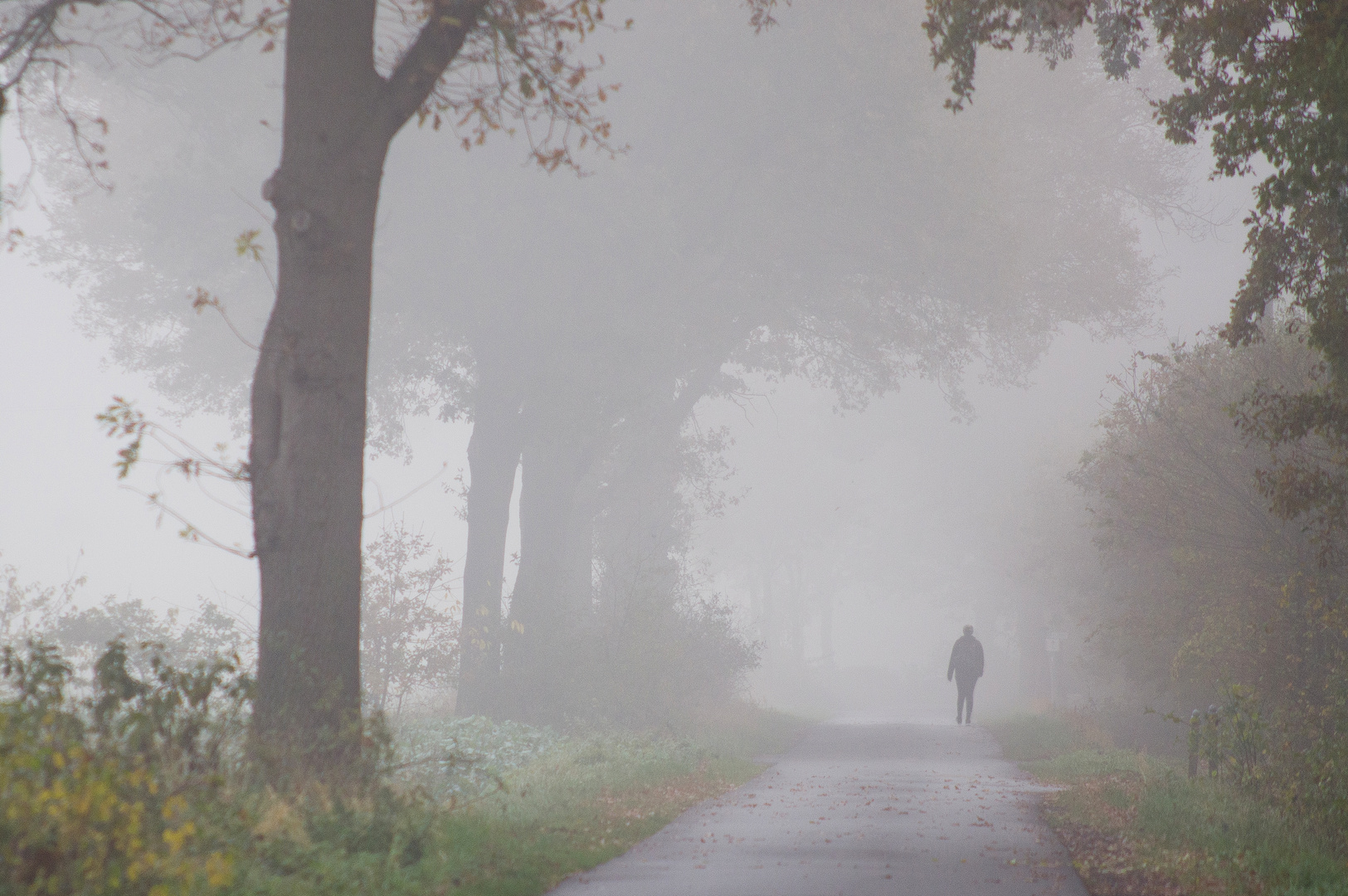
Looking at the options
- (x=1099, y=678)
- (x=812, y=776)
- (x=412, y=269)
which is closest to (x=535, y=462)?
(x=412, y=269)

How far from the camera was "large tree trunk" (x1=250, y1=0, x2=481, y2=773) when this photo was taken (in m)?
7.34

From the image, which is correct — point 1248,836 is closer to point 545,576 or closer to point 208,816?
point 208,816

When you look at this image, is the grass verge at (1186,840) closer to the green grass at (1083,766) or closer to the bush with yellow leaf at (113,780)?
the green grass at (1083,766)

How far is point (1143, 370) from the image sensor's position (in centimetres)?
1750

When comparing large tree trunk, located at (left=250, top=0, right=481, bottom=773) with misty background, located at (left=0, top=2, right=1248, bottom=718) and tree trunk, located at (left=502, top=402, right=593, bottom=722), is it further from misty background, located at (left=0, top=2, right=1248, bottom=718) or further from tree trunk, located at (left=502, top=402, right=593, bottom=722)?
tree trunk, located at (left=502, top=402, right=593, bottom=722)

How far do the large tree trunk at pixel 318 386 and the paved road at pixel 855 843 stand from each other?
2.27m

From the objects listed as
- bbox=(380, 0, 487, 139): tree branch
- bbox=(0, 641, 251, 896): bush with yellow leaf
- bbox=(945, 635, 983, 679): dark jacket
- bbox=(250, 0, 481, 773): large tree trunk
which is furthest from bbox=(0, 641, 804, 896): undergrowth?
bbox=(945, 635, 983, 679): dark jacket

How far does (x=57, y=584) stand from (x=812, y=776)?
14.6m

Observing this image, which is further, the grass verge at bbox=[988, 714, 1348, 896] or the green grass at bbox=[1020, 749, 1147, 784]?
the green grass at bbox=[1020, 749, 1147, 784]

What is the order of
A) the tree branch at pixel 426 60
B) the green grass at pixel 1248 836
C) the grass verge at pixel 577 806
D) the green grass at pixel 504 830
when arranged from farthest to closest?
the tree branch at pixel 426 60
the green grass at pixel 1248 836
the grass verge at pixel 577 806
the green grass at pixel 504 830

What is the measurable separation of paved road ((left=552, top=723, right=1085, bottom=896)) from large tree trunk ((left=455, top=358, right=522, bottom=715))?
7955 mm

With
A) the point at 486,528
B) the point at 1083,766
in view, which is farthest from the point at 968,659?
the point at 486,528

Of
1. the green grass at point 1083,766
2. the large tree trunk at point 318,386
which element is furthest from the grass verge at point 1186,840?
the large tree trunk at point 318,386

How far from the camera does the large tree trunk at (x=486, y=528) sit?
21.5 m
